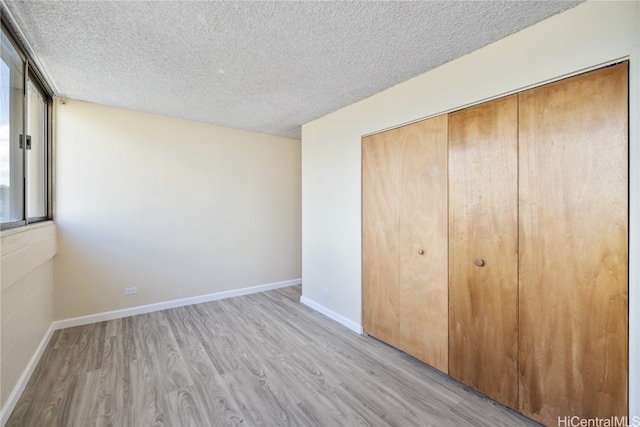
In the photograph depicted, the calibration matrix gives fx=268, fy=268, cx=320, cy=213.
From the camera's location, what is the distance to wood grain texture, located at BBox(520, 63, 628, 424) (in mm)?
1453

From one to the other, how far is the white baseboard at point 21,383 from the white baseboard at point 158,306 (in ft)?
1.32

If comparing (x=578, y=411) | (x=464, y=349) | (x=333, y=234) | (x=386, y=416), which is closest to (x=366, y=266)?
(x=333, y=234)

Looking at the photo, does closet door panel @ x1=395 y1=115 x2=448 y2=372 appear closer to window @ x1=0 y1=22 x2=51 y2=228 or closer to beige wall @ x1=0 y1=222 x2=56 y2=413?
beige wall @ x1=0 y1=222 x2=56 y2=413

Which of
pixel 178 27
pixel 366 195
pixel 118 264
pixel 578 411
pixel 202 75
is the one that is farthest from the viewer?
pixel 118 264

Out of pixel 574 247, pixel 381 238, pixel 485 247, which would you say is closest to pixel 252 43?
pixel 381 238

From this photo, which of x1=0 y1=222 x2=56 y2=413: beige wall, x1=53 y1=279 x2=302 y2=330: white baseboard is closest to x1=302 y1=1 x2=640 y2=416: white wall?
x1=53 y1=279 x2=302 y2=330: white baseboard

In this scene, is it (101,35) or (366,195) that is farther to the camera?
(366,195)

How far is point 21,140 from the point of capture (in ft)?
7.24

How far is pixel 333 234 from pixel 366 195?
0.75m

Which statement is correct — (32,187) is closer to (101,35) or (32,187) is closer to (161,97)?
(161,97)

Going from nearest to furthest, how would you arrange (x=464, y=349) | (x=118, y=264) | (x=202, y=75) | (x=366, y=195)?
(x=464, y=349), (x=202, y=75), (x=366, y=195), (x=118, y=264)

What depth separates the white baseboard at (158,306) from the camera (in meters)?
3.15

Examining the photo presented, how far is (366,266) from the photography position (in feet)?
9.77

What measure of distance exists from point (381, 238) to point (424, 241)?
1.63 ft
